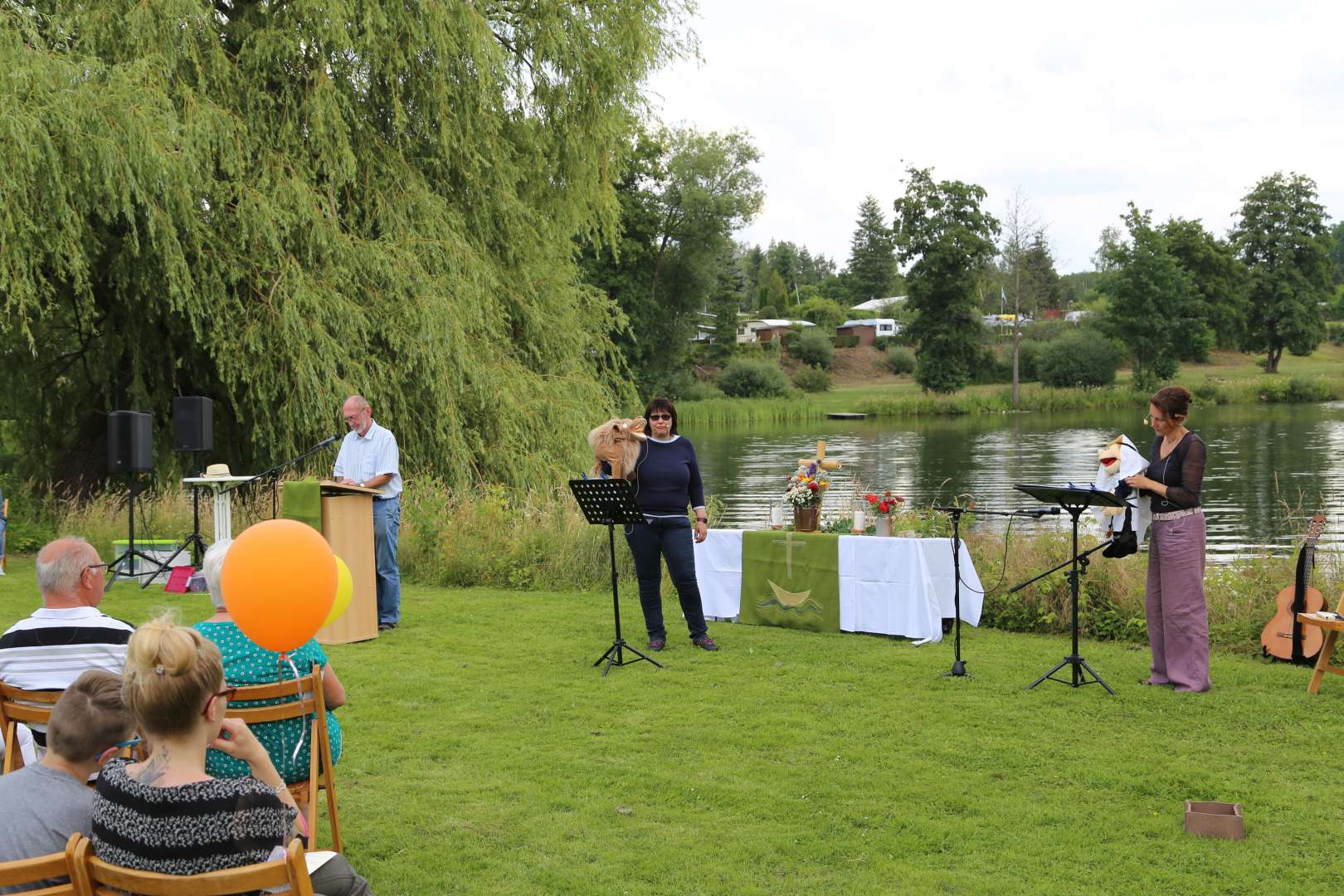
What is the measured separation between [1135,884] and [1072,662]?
2982 millimetres

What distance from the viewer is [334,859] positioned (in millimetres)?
3496

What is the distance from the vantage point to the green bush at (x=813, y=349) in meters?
74.8

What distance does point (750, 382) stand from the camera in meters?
62.3

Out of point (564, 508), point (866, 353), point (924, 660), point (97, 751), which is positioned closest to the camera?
point (97, 751)

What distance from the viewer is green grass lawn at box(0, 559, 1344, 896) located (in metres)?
4.48

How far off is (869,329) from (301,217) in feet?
256

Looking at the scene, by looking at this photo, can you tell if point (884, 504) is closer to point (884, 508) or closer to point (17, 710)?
point (884, 508)

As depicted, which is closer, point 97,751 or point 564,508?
point 97,751

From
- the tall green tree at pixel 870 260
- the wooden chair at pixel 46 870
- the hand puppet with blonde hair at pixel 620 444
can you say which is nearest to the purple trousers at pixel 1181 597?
the hand puppet with blonde hair at pixel 620 444

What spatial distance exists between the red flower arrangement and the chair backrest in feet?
21.7

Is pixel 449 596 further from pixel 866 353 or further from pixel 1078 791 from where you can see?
pixel 866 353

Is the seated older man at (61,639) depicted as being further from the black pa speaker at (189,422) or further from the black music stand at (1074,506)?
the black pa speaker at (189,422)

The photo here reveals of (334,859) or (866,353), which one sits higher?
(866,353)

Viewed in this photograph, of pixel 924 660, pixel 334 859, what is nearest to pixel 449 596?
pixel 924 660
